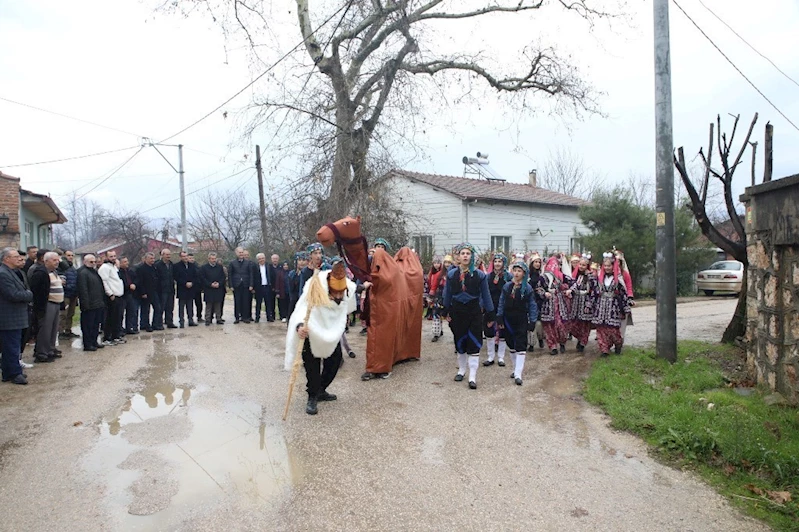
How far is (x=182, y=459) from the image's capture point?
459cm

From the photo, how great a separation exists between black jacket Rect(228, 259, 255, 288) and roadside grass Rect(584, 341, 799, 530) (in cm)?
883

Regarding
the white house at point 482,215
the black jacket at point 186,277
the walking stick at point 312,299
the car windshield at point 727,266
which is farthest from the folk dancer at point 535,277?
the car windshield at point 727,266

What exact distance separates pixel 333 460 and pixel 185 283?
910cm

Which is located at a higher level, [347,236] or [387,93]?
[387,93]

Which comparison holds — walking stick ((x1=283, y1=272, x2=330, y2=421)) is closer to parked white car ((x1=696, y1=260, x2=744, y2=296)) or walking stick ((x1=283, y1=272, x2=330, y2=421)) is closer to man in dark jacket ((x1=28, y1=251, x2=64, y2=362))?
man in dark jacket ((x1=28, y1=251, x2=64, y2=362))

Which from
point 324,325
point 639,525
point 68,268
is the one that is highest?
point 68,268

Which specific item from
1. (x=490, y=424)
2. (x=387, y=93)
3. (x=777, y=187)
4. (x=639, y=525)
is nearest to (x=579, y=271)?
(x=777, y=187)

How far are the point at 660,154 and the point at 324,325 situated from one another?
528 cm

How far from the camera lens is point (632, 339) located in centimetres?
1002

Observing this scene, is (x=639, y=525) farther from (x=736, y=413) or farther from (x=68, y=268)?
(x=68, y=268)

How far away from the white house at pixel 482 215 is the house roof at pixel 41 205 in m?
12.4

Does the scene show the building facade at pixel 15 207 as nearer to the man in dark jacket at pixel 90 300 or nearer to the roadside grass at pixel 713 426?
the man in dark jacket at pixel 90 300

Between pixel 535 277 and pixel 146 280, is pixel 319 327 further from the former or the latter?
pixel 146 280

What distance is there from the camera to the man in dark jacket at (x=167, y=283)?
11.9 meters
